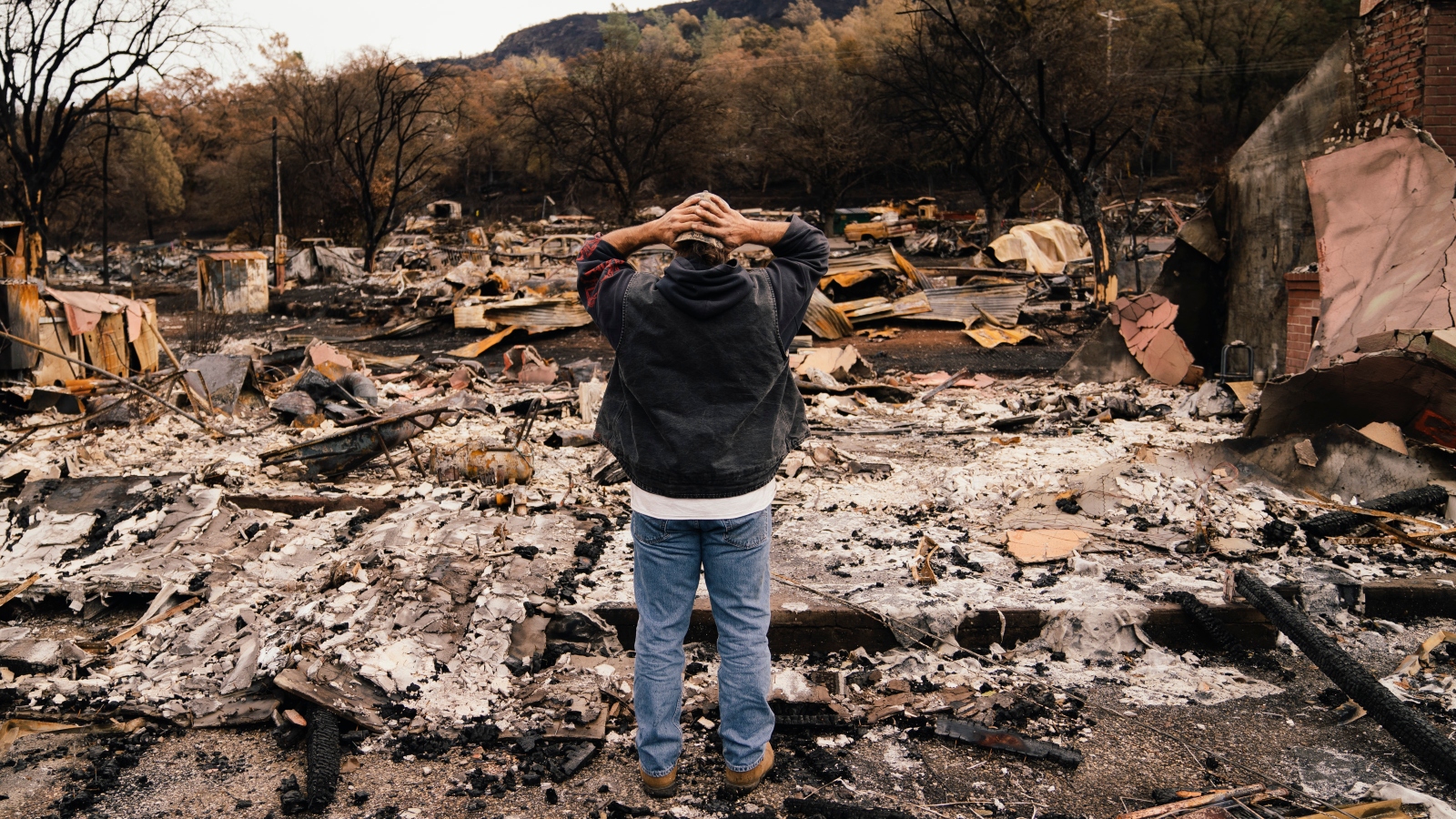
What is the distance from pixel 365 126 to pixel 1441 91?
32560 mm

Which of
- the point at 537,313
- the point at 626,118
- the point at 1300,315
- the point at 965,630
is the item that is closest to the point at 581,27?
the point at 626,118

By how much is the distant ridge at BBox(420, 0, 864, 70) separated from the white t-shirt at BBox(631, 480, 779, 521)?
141974 mm

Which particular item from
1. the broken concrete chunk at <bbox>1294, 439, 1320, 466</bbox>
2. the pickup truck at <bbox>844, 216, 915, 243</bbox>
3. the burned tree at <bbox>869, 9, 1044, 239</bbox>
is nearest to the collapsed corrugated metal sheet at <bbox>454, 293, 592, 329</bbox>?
the broken concrete chunk at <bbox>1294, 439, 1320, 466</bbox>

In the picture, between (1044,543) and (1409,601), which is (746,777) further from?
(1409,601)

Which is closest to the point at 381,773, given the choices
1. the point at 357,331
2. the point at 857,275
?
the point at 857,275

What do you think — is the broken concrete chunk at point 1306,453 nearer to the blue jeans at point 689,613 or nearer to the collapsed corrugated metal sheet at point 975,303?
the blue jeans at point 689,613

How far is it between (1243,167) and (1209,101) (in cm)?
3860

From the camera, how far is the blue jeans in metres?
2.47

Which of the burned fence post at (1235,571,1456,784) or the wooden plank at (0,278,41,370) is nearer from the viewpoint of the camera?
the burned fence post at (1235,571,1456,784)

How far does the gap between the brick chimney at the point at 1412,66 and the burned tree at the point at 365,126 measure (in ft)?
78.5

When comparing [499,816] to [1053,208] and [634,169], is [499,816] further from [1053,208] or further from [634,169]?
[1053,208]

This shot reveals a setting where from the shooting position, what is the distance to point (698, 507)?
2.40 metres

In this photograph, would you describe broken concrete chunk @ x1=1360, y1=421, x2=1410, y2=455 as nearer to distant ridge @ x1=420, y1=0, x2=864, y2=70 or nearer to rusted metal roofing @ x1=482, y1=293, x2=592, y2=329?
rusted metal roofing @ x1=482, y1=293, x2=592, y2=329

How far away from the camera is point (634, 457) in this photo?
245cm
